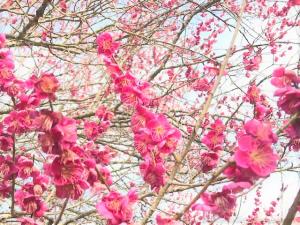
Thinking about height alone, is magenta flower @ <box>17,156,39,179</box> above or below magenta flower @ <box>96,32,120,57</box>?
below

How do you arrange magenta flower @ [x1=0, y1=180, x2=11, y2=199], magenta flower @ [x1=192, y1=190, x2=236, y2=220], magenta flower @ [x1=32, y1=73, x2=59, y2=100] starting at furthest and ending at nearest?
magenta flower @ [x1=0, y1=180, x2=11, y2=199]
magenta flower @ [x1=32, y1=73, x2=59, y2=100]
magenta flower @ [x1=192, y1=190, x2=236, y2=220]

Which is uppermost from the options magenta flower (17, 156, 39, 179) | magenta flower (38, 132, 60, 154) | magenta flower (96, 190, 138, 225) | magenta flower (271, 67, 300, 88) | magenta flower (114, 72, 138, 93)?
magenta flower (114, 72, 138, 93)

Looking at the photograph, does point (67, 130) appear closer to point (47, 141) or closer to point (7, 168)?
point (47, 141)

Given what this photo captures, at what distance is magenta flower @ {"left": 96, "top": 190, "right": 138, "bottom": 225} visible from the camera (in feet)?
5.30

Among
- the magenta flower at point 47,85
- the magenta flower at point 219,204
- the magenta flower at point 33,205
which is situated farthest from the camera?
the magenta flower at point 33,205

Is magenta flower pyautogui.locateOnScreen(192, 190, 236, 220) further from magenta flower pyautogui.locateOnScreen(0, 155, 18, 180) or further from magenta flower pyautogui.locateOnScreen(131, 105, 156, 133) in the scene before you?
magenta flower pyautogui.locateOnScreen(0, 155, 18, 180)

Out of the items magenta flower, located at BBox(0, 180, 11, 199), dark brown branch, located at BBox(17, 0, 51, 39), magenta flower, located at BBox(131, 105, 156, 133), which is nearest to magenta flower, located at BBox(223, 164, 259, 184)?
magenta flower, located at BBox(131, 105, 156, 133)

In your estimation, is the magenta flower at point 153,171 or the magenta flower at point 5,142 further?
the magenta flower at point 5,142

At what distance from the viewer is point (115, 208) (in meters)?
1.64

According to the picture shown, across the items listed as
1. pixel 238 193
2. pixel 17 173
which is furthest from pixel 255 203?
pixel 238 193

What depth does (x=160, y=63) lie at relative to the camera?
5.56 meters

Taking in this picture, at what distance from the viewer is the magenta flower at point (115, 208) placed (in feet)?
5.30

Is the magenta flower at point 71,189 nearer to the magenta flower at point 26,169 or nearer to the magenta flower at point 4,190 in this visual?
the magenta flower at point 26,169

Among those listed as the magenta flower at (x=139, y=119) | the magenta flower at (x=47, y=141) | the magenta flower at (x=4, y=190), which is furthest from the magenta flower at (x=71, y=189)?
the magenta flower at (x=4, y=190)
